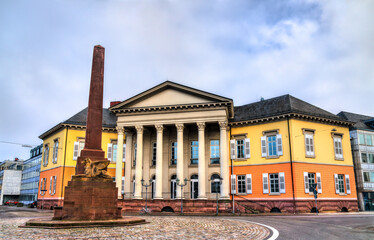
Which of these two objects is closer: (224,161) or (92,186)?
(92,186)

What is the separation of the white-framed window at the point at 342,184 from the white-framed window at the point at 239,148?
8238 mm

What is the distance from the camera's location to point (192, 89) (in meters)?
30.0

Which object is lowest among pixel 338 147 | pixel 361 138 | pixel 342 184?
pixel 342 184

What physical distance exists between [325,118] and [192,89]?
1247cm

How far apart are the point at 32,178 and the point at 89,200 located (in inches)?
1739

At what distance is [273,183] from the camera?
29.2m

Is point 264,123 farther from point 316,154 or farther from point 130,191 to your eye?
point 130,191

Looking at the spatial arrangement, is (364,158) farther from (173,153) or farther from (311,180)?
(173,153)

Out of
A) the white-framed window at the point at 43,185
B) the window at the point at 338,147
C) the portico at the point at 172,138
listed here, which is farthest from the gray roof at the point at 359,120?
the white-framed window at the point at 43,185

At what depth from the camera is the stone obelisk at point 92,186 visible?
45.7 ft

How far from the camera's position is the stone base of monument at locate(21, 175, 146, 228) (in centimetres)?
1374

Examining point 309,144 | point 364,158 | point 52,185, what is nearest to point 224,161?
point 309,144

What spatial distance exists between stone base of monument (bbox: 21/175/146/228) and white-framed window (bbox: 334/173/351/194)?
2140 cm

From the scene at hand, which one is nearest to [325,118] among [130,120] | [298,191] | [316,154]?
[316,154]
